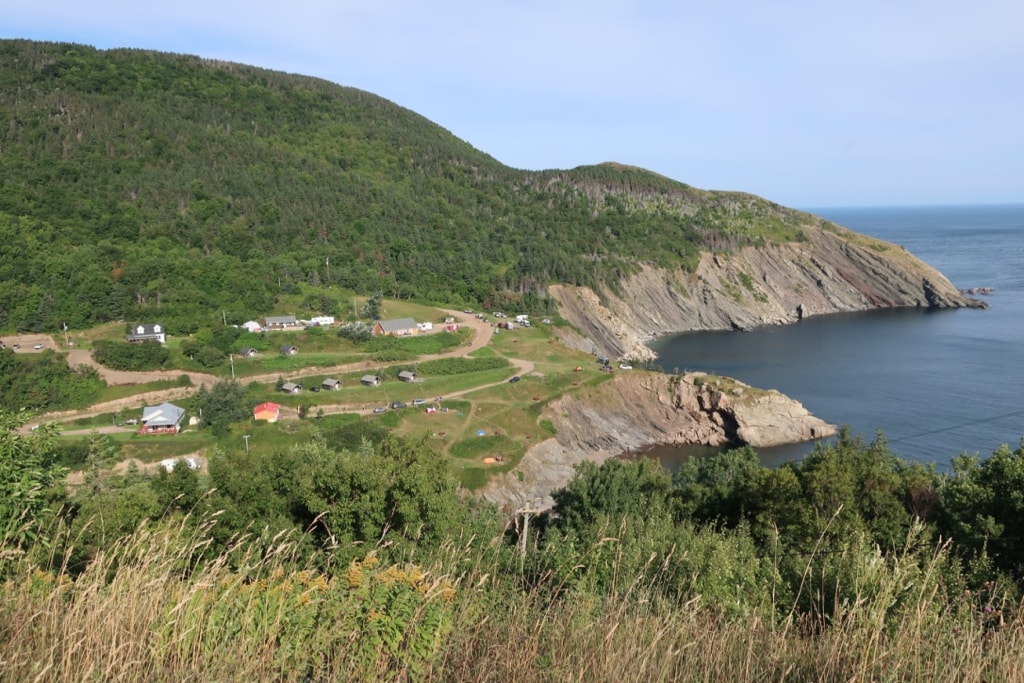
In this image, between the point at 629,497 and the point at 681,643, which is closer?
the point at 681,643

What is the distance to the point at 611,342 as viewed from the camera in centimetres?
7019

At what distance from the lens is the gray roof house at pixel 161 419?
3723 centimetres

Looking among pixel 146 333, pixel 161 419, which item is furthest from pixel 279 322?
pixel 161 419

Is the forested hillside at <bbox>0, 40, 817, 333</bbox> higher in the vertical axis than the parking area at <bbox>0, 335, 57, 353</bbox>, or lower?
higher

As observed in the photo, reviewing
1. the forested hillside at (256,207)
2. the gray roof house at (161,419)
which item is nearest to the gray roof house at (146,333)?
the forested hillside at (256,207)

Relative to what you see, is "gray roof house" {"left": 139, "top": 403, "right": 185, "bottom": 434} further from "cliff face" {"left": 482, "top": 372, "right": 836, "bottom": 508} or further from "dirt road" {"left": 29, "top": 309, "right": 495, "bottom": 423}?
"cliff face" {"left": 482, "top": 372, "right": 836, "bottom": 508}

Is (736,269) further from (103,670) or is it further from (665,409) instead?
(103,670)

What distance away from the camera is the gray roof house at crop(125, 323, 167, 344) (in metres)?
47.9

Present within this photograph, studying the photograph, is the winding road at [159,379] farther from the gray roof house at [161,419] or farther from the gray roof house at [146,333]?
the gray roof house at [161,419]

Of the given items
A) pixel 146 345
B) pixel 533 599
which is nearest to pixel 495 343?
pixel 146 345

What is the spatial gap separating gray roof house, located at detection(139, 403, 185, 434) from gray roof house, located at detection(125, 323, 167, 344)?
1153cm

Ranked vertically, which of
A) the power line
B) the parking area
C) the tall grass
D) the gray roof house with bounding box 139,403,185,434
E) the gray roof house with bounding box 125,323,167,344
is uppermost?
the tall grass

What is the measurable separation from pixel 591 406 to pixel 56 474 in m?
37.7

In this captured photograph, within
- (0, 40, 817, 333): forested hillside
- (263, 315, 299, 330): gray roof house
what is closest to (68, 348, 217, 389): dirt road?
(0, 40, 817, 333): forested hillside
